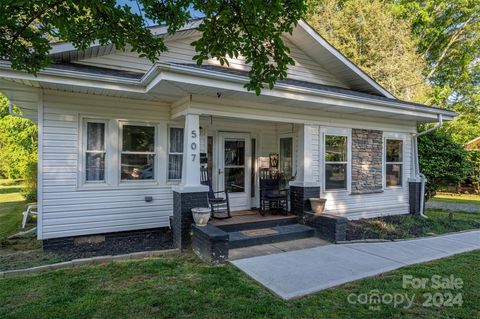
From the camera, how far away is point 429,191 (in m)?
10.7

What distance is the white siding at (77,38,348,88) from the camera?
249 inches

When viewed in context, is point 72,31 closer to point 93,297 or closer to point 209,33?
point 209,33

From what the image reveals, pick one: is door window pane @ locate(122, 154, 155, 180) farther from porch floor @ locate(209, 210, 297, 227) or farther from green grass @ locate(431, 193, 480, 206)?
green grass @ locate(431, 193, 480, 206)

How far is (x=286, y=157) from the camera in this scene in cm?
788

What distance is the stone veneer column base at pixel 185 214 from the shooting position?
532 cm

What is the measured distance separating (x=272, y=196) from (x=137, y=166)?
10.1 ft

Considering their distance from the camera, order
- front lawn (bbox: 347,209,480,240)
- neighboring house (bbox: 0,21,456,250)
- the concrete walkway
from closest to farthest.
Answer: the concrete walkway, neighboring house (bbox: 0,21,456,250), front lawn (bbox: 347,209,480,240)

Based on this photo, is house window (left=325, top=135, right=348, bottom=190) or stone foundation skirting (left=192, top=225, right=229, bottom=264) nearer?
stone foundation skirting (left=192, top=225, right=229, bottom=264)

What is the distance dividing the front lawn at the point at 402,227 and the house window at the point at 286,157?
1.99 meters

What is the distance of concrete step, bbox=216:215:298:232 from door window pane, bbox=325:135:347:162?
1927mm

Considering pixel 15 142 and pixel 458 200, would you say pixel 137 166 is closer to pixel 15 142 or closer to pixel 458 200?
pixel 458 200

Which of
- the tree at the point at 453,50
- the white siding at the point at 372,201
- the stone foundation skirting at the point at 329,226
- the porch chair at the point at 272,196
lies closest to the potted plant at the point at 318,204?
the stone foundation skirting at the point at 329,226

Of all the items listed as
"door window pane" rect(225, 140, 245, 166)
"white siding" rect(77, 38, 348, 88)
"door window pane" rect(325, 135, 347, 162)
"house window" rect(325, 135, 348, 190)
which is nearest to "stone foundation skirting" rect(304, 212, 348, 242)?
"house window" rect(325, 135, 348, 190)

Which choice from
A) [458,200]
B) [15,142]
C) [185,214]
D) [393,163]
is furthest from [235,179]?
[15,142]
